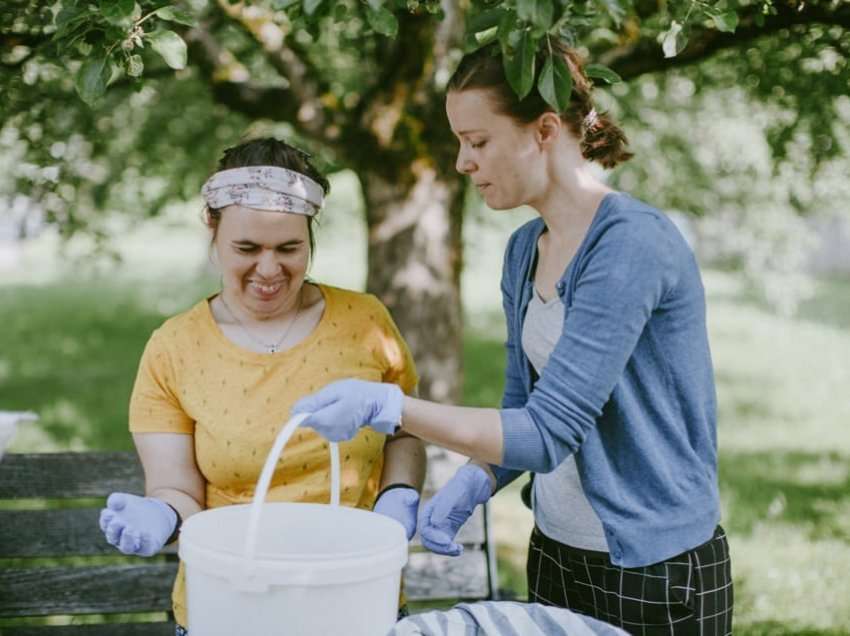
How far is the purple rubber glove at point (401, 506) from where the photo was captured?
222 centimetres

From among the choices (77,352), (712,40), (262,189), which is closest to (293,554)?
(262,189)

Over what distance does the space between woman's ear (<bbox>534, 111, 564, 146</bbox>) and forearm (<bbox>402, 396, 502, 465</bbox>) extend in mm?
514

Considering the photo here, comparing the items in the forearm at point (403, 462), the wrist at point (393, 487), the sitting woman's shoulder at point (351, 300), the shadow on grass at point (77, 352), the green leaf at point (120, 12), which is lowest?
the shadow on grass at point (77, 352)

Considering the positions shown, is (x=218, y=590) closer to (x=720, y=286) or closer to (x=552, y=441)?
(x=552, y=441)

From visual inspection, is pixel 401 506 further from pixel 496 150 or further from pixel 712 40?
pixel 712 40

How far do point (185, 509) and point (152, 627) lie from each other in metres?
0.83

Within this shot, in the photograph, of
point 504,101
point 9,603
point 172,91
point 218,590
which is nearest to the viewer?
point 218,590

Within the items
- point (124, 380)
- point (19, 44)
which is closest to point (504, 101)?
point (19, 44)

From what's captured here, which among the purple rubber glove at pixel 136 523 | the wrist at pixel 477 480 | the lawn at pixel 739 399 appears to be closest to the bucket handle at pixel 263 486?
the purple rubber glove at pixel 136 523

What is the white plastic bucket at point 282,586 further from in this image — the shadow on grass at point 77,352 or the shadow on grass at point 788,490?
the shadow on grass at point 77,352

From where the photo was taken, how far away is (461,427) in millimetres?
1748

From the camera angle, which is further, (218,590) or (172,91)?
(172,91)

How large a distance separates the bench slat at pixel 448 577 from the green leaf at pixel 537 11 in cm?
178

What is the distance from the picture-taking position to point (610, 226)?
5.98ft
